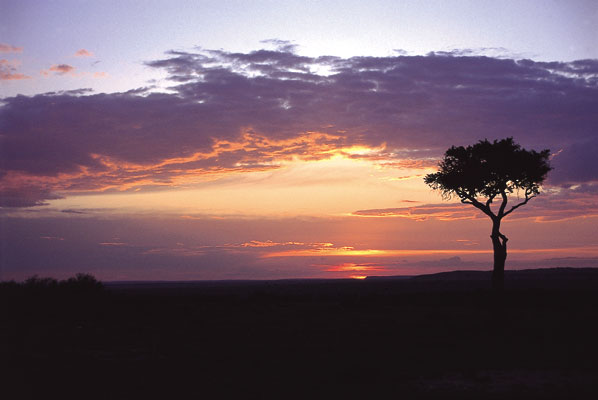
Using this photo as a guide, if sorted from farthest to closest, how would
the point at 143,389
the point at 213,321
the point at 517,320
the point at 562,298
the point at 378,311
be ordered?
the point at 562,298 → the point at 378,311 → the point at 213,321 → the point at 517,320 → the point at 143,389

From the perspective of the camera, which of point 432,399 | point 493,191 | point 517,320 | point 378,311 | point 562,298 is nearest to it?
point 432,399

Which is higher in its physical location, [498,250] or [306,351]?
[498,250]

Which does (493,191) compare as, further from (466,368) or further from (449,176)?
(466,368)

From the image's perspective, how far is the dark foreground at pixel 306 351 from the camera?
14.2 metres

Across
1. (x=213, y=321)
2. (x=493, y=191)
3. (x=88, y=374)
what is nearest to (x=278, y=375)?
(x=88, y=374)

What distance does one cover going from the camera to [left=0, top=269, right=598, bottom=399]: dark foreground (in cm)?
1423

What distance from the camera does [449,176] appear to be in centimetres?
4412

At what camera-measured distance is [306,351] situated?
64.0ft

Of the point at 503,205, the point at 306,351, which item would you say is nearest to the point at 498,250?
the point at 503,205

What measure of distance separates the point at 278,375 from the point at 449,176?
31.2 metres

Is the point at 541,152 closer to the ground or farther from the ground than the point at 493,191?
farther from the ground

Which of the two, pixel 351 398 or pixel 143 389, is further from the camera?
pixel 143 389

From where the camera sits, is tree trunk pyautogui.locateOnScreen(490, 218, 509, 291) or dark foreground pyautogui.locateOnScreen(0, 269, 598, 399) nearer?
dark foreground pyautogui.locateOnScreen(0, 269, 598, 399)

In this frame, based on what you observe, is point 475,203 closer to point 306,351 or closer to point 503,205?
point 503,205
